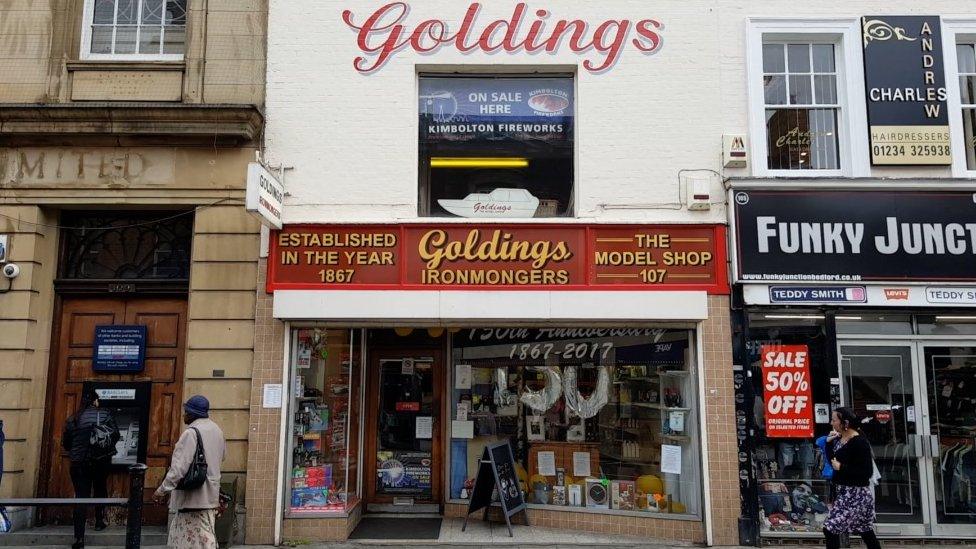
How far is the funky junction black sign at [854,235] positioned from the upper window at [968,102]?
0.82 m

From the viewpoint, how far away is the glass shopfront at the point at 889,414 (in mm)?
8156

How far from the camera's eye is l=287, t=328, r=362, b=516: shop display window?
841cm

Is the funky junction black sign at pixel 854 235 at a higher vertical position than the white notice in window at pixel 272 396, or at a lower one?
higher

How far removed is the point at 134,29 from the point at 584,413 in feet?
25.9

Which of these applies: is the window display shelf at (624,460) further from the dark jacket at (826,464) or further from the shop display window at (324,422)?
the shop display window at (324,422)

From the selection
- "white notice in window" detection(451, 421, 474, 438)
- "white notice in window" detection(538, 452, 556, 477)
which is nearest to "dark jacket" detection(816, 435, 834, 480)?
"white notice in window" detection(538, 452, 556, 477)

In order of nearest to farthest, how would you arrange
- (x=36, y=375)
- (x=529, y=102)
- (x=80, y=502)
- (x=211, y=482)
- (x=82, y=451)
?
(x=80, y=502) < (x=211, y=482) < (x=82, y=451) < (x=36, y=375) < (x=529, y=102)

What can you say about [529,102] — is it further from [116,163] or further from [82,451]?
[82,451]

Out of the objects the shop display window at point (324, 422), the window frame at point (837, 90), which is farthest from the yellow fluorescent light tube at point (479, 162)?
the window frame at point (837, 90)

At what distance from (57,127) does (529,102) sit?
5899 millimetres

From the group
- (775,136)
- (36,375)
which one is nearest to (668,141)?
(775,136)

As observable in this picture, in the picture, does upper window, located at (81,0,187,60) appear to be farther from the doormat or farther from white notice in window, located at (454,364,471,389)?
the doormat

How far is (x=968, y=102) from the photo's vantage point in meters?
8.91

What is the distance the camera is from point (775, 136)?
8.88m
